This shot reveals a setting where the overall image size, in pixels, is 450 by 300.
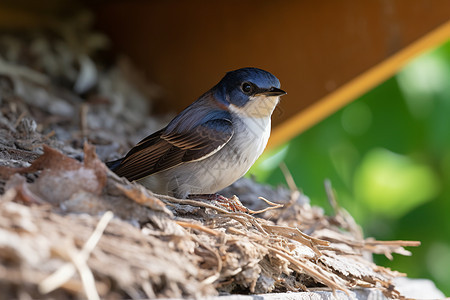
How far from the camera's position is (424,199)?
4531 millimetres

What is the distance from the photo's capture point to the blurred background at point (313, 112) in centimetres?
376

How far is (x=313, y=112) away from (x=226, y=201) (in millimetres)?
1429

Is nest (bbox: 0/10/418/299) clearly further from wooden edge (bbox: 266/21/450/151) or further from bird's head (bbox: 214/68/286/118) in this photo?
wooden edge (bbox: 266/21/450/151)

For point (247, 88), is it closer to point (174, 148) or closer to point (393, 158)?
point (174, 148)


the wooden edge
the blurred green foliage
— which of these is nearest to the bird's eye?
the wooden edge

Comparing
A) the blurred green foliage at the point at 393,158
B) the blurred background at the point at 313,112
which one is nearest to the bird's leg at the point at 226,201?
the blurred background at the point at 313,112

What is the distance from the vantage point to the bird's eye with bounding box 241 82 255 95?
2357mm

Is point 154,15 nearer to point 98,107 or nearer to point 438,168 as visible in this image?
point 98,107

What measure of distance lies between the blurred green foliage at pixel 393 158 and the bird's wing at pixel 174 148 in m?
2.00

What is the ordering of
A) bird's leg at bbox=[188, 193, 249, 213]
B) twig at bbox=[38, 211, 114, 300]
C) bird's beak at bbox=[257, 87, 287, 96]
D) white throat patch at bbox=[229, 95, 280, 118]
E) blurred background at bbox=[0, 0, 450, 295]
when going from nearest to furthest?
twig at bbox=[38, 211, 114, 300] → bird's leg at bbox=[188, 193, 249, 213] → bird's beak at bbox=[257, 87, 287, 96] → white throat patch at bbox=[229, 95, 280, 118] → blurred background at bbox=[0, 0, 450, 295]

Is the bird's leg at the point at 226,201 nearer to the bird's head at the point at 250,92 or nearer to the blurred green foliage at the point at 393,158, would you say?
the bird's head at the point at 250,92

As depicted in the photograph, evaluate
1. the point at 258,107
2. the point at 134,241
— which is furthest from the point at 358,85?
the point at 134,241

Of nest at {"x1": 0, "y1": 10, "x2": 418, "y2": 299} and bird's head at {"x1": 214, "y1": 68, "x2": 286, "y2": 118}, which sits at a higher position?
bird's head at {"x1": 214, "y1": 68, "x2": 286, "y2": 118}

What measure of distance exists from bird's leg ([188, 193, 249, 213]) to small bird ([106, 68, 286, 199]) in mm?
46
